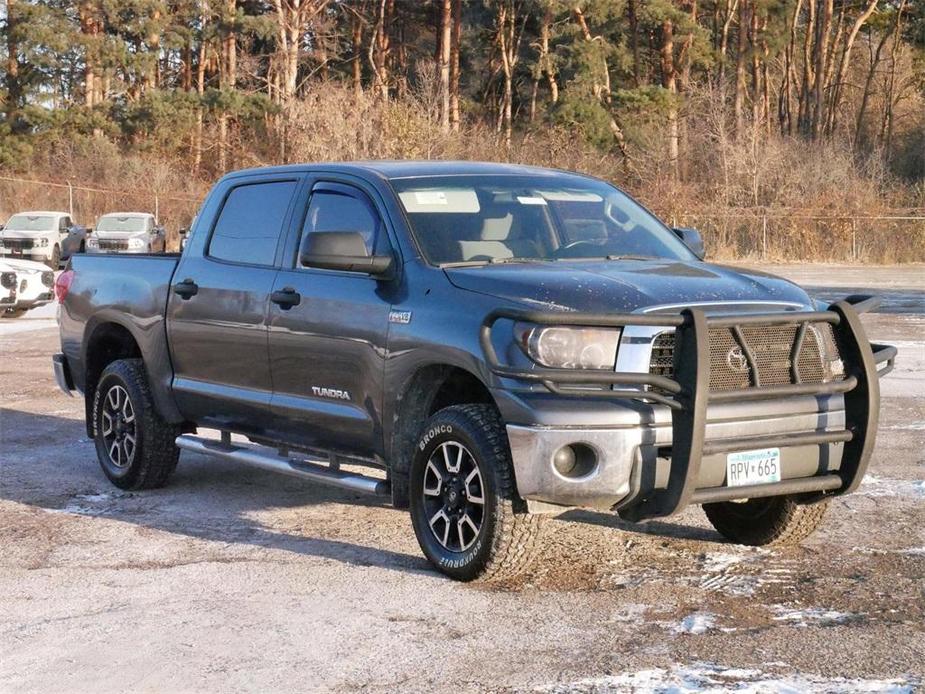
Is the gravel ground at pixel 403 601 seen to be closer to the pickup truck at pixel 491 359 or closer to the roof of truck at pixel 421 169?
the pickup truck at pixel 491 359

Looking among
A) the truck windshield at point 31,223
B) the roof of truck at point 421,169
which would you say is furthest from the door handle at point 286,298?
the truck windshield at point 31,223

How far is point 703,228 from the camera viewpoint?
155 feet

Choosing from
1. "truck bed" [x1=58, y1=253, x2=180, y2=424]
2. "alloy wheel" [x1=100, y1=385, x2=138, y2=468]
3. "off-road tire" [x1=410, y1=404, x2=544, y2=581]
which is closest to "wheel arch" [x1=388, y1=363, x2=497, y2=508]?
"off-road tire" [x1=410, y1=404, x2=544, y2=581]

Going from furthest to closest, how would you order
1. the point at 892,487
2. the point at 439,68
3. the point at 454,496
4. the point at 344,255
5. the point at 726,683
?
the point at 439,68 < the point at 892,487 < the point at 344,255 < the point at 454,496 < the point at 726,683

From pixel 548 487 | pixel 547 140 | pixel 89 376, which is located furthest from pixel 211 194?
pixel 547 140

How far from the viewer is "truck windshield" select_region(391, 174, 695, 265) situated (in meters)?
7.34

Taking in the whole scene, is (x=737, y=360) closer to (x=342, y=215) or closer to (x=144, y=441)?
(x=342, y=215)

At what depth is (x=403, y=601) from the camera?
6414 millimetres

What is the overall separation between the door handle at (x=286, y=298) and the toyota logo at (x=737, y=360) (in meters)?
2.38

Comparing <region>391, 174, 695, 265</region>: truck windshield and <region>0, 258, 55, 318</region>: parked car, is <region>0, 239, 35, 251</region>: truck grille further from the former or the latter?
<region>391, 174, 695, 265</region>: truck windshield

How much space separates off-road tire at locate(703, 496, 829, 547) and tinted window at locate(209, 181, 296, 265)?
9.16 feet

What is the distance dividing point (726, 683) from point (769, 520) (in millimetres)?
2301

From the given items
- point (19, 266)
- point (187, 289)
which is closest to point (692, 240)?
point (187, 289)

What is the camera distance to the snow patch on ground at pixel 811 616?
600 centimetres
